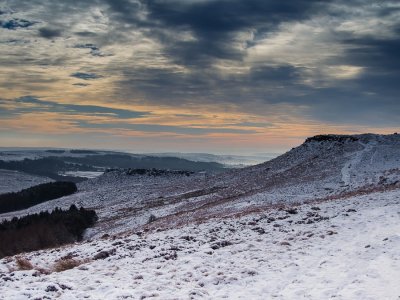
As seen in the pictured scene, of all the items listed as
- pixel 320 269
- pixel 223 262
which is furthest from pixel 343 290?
pixel 223 262

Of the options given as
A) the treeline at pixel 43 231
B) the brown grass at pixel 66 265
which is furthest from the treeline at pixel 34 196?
the brown grass at pixel 66 265

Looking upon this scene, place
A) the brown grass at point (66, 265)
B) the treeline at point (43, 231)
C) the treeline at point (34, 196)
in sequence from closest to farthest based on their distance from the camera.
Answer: the brown grass at point (66, 265)
the treeline at point (43, 231)
the treeline at point (34, 196)

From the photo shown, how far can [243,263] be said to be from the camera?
1582 cm

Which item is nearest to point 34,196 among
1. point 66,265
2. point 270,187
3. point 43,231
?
point 43,231

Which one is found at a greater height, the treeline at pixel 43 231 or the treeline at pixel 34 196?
the treeline at pixel 43 231

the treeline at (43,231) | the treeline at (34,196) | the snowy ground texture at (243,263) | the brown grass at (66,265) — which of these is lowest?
the treeline at (34,196)

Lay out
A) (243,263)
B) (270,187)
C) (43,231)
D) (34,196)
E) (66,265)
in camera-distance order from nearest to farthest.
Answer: (243,263)
(66,265)
(43,231)
(270,187)
(34,196)

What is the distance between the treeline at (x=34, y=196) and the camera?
123463 mm

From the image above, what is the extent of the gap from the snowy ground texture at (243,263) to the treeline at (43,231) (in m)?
28.4

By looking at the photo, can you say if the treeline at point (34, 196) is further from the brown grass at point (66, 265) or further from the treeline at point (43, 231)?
the brown grass at point (66, 265)

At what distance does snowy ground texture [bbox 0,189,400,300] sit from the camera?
40.8 ft

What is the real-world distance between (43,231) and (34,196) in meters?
85.1

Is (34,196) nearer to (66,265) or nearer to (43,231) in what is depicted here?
(43,231)

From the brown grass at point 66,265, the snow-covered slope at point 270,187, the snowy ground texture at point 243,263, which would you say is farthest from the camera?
the snow-covered slope at point 270,187
